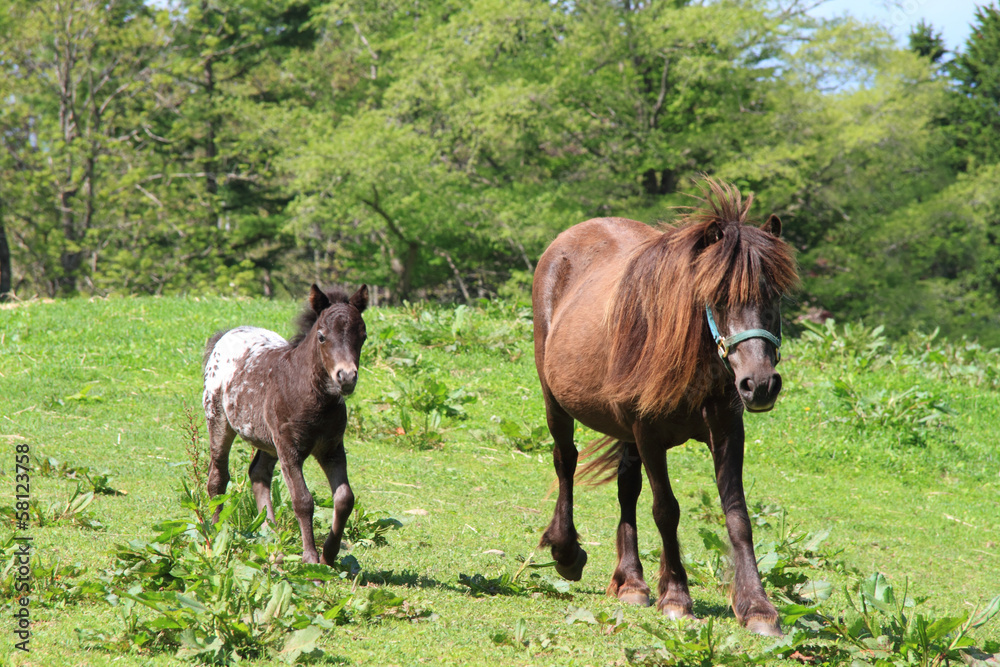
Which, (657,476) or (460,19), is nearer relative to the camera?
(657,476)

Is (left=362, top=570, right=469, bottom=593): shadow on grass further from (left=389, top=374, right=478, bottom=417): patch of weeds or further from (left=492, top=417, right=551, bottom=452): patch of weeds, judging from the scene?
(left=389, top=374, right=478, bottom=417): patch of weeds

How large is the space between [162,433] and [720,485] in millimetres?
5831

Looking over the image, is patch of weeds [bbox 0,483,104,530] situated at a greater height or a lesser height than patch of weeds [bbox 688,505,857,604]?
greater

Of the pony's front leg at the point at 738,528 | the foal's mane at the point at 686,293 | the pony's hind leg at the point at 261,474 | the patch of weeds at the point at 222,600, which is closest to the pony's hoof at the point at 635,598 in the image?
the pony's front leg at the point at 738,528

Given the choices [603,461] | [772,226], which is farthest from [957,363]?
[772,226]

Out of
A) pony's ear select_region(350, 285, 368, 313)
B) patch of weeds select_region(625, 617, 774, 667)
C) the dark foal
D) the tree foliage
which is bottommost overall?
patch of weeds select_region(625, 617, 774, 667)

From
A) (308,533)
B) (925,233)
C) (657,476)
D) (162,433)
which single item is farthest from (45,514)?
(925,233)

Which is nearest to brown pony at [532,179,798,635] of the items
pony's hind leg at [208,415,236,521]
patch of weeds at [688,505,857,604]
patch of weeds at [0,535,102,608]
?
patch of weeds at [688,505,857,604]

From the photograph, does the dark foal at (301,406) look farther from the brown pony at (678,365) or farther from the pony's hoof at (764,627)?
the pony's hoof at (764,627)

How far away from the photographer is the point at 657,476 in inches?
179

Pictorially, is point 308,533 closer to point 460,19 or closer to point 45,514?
point 45,514

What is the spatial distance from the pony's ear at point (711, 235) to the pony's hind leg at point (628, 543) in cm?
159

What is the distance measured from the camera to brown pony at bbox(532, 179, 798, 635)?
395 cm

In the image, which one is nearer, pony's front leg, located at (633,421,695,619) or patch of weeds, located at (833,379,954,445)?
pony's front leg, located at (633,421,695,619)
